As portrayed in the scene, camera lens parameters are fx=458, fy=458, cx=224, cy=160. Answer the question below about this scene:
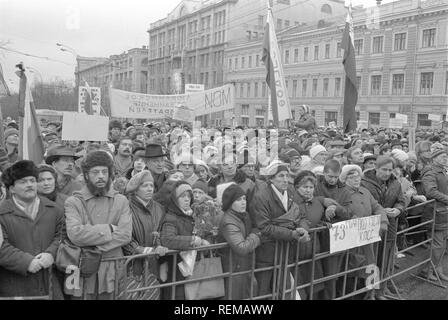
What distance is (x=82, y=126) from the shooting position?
6.37 m

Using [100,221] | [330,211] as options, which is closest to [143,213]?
[100,221]

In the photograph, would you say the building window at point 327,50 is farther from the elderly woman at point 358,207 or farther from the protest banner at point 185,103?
the elderly woman at point 358,207

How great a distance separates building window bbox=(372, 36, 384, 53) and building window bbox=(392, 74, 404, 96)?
309 cm

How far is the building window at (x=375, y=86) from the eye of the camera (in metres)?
43.2

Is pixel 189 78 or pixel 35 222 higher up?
pixel 189 78

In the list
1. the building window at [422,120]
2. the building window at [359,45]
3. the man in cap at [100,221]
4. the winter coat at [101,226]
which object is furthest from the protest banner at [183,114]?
the building window at [359,45]

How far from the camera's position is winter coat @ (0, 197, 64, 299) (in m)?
3.29

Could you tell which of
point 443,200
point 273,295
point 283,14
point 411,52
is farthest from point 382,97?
point 273,295

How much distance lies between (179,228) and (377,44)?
43.3m

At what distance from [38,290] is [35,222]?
51 centimetres

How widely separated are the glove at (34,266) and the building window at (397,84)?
138 feet

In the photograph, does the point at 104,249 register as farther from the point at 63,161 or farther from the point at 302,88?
the point at 302,88

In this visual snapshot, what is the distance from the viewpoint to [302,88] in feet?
169

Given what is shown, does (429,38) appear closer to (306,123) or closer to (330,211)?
(306,123)
